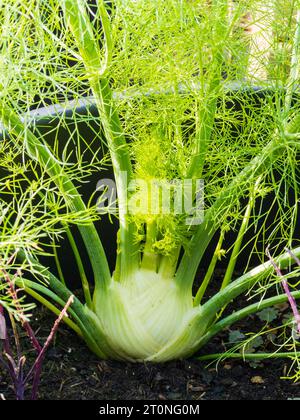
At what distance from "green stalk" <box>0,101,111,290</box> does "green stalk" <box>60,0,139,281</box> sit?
0.13ft

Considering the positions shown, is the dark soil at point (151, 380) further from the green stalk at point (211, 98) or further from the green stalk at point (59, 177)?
the green stalk at point (211, 98)

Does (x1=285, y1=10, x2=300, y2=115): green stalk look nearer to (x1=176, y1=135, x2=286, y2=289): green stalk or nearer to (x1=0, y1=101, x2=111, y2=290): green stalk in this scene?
(x1=176, y1=135, x2=286, y2=289): green stalk

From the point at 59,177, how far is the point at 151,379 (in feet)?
1.08

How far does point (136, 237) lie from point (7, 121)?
27 cm

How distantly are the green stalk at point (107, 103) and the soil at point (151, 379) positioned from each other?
0.14 meters

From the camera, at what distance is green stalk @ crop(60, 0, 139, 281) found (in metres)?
0.82

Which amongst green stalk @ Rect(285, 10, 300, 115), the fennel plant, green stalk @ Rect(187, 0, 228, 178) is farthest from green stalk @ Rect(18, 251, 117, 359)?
green stalk @ Rect(285, 10, 300, 115)

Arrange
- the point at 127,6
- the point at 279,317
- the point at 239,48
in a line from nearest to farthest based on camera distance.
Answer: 1. the point at 127,6
2. the point at 239,48
3. the point at 279,317

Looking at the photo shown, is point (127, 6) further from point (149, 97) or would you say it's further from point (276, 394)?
point (276, 394)

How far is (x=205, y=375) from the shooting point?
3.34ft

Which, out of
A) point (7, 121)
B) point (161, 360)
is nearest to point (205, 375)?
point (161, 360)

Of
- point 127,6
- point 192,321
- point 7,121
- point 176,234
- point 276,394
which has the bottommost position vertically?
point 276,394

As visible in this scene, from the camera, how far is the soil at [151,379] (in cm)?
96

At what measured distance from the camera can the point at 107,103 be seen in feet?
2.92
